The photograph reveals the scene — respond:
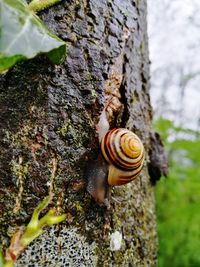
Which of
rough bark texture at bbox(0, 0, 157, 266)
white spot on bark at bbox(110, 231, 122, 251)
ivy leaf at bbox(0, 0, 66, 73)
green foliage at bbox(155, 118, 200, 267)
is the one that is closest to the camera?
ivy leaf at bbox(0, 0, 66, 73)

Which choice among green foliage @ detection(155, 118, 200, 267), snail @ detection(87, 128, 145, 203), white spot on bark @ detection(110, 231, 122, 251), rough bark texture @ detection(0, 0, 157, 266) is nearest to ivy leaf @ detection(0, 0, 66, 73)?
rough bark texture @ detection(0, 0, 157, 266)

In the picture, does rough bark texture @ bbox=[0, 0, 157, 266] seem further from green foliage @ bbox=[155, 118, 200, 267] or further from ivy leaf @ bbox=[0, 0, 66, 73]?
green foliage @ bbox=[155, 118, 200, 267]

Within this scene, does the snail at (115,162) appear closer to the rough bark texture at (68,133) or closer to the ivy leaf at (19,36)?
the rough bark texture at (68,133)

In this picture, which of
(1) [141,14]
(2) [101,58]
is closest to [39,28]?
(2) [101,58]

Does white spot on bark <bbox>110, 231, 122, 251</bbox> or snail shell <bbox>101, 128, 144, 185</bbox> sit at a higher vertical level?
snail shell <bbox>101, 128, 144, 185</bbox>

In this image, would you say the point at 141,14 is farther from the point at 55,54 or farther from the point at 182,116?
the point at 182,116

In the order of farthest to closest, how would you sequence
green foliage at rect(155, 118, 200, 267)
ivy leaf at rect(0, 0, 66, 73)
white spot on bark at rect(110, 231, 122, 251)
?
green foliage at rect(155, 118, 200, 267), white spot on bark at rect(110, 231, 122, 251), ivy leaf at rect(0, 0, 66, 73)

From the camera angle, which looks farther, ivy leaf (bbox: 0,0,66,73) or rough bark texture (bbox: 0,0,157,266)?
rough bark texture (bbox: 0,0,157,266)

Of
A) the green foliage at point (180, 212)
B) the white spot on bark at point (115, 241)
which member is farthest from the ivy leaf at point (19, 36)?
the green foliage at point (180, 212)
